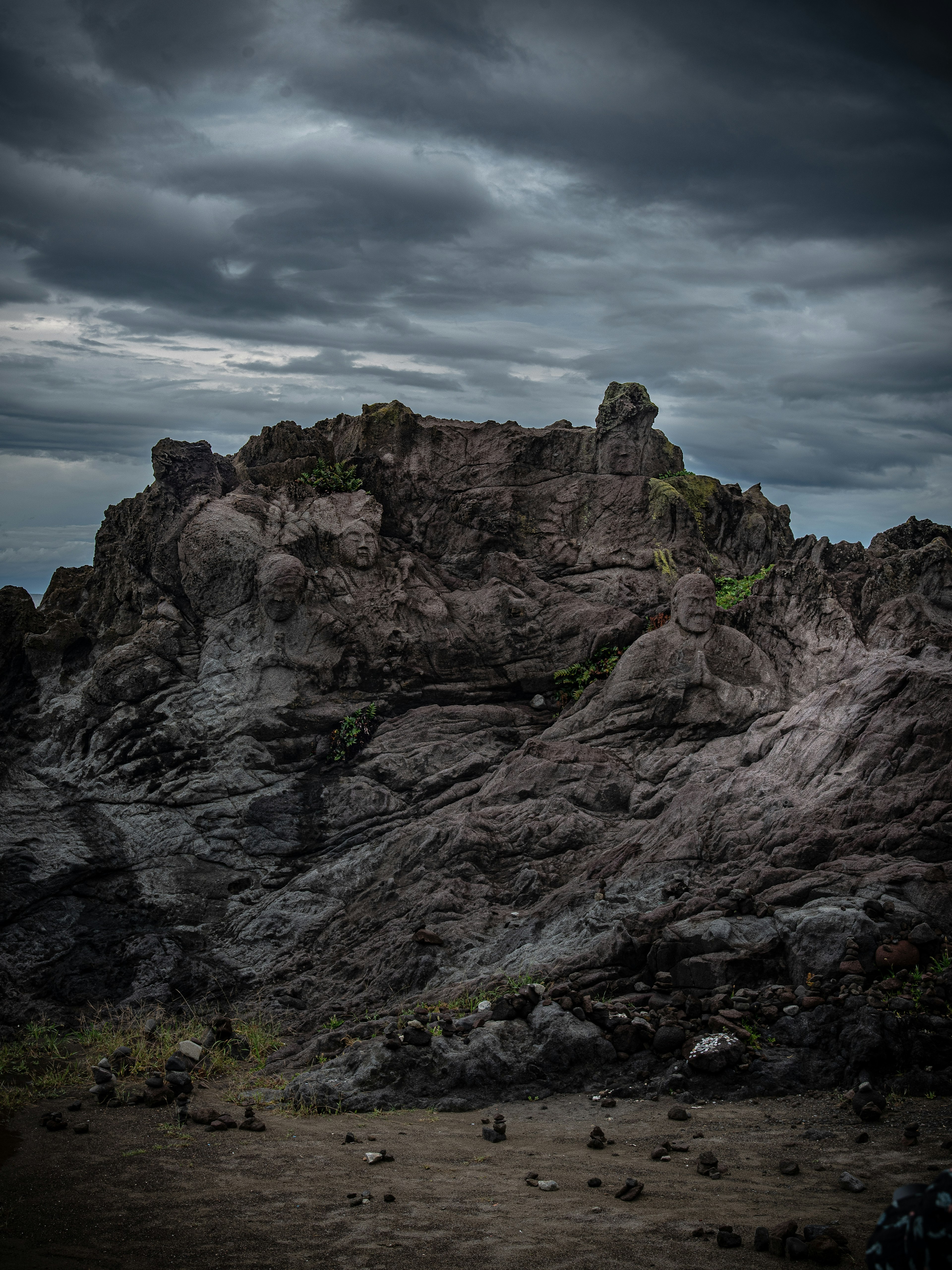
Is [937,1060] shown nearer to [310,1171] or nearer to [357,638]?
[310,1171]

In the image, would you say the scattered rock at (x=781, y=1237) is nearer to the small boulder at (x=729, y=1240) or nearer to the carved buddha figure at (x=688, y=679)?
the small boulder at (x=729, y=1240)

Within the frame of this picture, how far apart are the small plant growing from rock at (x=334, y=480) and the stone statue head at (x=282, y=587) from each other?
3240 mm

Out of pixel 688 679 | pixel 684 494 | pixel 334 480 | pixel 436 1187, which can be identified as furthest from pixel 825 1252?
pixel 684 494

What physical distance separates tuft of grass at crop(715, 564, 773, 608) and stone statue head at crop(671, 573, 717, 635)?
99 centimetres

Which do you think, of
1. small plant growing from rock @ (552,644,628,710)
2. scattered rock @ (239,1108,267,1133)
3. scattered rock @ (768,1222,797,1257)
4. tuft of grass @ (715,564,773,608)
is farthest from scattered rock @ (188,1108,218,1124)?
tuft of grass @ (715,564,773,608)

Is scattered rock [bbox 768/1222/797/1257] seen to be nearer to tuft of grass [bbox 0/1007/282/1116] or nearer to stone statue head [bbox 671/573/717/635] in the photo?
tuft of grass [bbox 0/1007/282/1116]

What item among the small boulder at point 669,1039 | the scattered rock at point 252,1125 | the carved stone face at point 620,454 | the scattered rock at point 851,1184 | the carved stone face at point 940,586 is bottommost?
the scattered rock at point 252,1125

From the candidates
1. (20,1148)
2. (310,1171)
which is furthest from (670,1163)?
(20,1148)

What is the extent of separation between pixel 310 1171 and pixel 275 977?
8023mm

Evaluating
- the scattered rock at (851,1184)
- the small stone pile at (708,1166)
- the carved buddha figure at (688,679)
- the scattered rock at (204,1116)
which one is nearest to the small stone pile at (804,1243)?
the scattered rock at (851,1184)

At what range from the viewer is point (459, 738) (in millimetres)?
19812

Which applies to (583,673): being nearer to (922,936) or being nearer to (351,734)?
(351,734)

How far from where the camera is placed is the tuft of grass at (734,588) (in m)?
21.4

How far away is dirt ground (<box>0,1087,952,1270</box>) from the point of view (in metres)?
6.04
